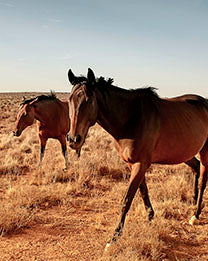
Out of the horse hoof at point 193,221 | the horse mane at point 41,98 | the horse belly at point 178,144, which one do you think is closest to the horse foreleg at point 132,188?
the horse belly at point 178,144

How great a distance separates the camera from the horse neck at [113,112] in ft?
12.5

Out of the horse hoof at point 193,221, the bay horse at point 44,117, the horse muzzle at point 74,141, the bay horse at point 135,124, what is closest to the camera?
the horse muzzle at point 74,141

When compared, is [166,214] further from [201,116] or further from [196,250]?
[201,116]

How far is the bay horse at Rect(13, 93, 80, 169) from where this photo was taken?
8.70m

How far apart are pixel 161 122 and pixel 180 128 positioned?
0.49 metres

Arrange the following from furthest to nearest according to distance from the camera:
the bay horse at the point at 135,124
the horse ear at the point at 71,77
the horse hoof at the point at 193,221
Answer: the horse hoof at the point at 193,221
the horse ear at the point at 71,77
the bay horse at the point at 135,124

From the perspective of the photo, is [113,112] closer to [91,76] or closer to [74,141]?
[91,76]

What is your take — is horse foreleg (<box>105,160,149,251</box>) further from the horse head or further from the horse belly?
the horse head

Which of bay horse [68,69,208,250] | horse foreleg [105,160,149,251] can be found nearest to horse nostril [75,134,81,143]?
bay horse [68,69,208,250]

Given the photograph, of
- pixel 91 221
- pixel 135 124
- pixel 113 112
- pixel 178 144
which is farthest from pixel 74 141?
pixel 91 221

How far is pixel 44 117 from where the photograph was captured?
354 inches

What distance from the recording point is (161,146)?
13.9ft

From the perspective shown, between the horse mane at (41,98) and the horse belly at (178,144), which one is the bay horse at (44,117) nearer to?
the horse mane at (41,98)

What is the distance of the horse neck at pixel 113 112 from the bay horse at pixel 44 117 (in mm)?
5352
